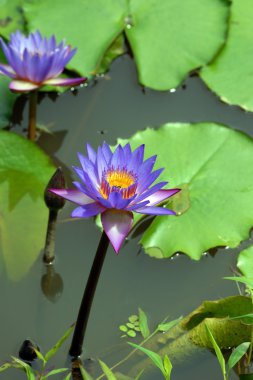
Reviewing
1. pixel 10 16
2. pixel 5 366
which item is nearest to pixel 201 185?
pixel 5 366

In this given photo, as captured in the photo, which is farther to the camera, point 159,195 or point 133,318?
point 133,318

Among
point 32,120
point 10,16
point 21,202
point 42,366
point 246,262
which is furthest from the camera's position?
point 10,16

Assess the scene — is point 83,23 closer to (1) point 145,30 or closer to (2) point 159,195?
(1) point 145,30

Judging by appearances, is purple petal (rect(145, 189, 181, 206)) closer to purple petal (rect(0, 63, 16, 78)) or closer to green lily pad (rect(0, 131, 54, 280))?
green lily pad (rect(0, 131, 54, 280))

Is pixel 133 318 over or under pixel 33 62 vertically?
under

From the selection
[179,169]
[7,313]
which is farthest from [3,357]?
[179,169]

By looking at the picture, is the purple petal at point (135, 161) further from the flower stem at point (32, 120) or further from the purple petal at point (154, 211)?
the flower stem at point (32, 120)

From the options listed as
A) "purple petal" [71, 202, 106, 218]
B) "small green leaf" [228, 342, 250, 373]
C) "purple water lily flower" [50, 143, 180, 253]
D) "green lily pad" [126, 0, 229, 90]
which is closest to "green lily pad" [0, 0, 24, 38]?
"green lily pad" [126, 0, 229, 90]

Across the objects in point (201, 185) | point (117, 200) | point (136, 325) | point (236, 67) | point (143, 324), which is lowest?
point (136, 325)
